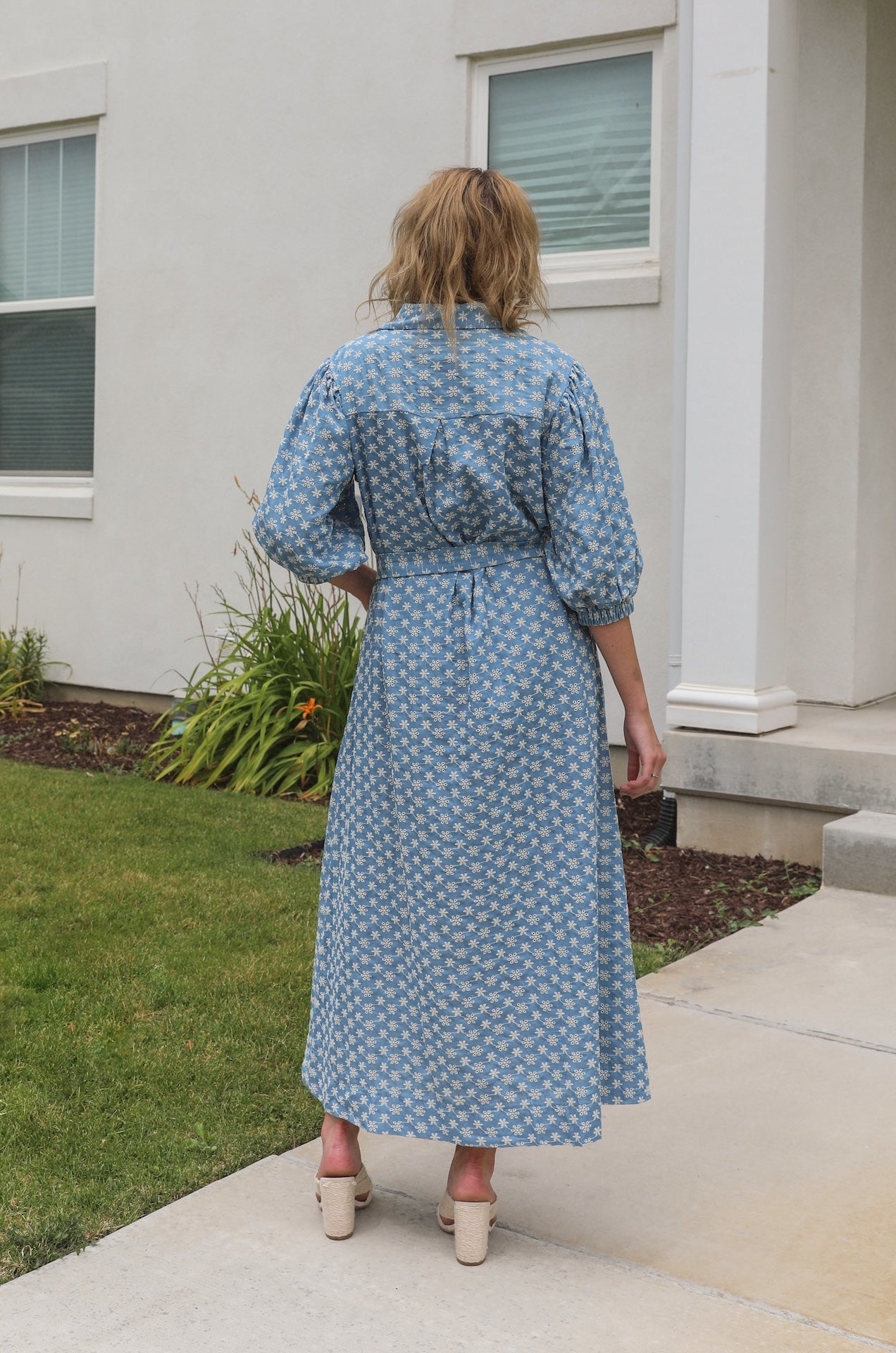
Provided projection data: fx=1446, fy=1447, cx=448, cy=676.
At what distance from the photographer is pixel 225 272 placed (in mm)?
7609

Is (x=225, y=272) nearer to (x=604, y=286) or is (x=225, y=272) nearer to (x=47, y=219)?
(x=47, y=219)

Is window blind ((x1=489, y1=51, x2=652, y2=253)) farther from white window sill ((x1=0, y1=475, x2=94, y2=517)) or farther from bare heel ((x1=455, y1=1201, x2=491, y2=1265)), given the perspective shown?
bare heel ((x1=455, y1=1201, x2=491, y2=1265))

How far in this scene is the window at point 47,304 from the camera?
8344 mm

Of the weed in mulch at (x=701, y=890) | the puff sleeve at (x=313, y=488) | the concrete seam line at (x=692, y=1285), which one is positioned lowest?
the concrete seam line at (x=692, y=1285)

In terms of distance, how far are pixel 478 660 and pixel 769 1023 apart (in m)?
1.73

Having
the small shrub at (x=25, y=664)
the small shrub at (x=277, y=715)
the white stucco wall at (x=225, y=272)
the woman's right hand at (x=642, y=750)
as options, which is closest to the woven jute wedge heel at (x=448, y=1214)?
the woman's right hand at (x=642, y=750)

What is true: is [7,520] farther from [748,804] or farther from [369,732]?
[369,732]

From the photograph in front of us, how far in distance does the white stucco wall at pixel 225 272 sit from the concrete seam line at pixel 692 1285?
392 centimetres

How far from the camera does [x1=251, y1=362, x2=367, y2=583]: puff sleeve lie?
2.45 meters

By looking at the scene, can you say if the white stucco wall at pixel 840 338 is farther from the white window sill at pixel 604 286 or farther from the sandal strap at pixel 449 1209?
the sandal strap at pixel 449 1209

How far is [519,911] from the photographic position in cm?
243

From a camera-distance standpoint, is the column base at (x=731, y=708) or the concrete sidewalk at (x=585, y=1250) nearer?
the concrete sidewalk at (x=585, y=1250)

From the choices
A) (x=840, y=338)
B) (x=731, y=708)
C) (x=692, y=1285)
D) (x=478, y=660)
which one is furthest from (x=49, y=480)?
(x=692, y=1285)

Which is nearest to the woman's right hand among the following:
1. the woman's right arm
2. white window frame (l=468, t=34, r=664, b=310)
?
the woman's right arm
